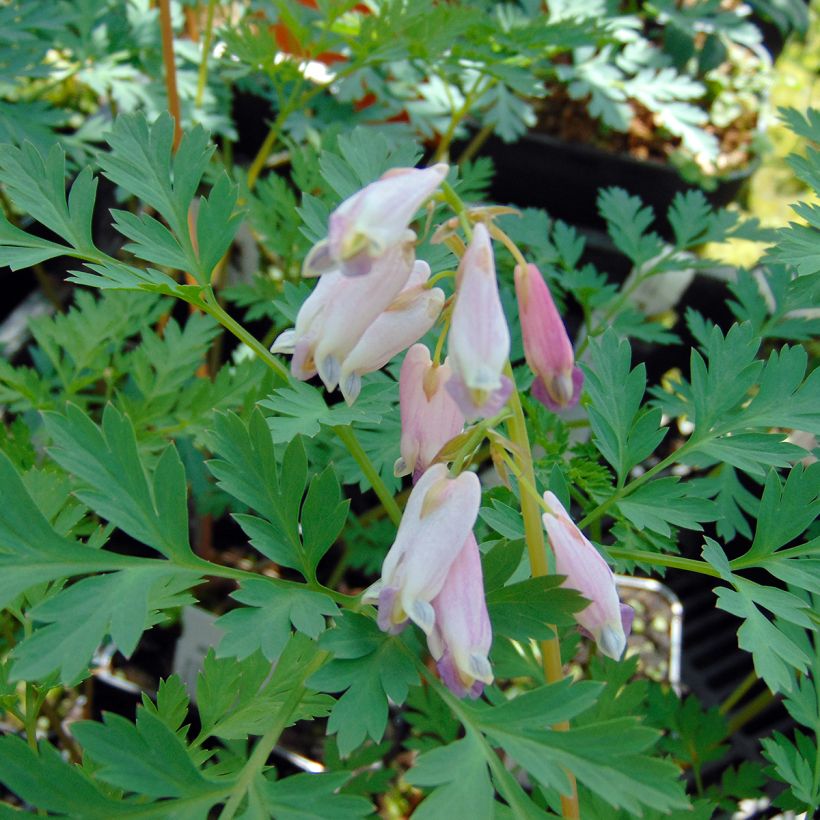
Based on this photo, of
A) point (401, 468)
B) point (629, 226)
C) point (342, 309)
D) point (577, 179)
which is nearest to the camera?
point (342, 309)

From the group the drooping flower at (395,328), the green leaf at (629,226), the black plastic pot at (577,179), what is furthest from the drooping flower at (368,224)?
the black plastic pot at (577,179)

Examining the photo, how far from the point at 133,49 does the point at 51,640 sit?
1.42 metres

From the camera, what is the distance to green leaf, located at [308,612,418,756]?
0.66 metres

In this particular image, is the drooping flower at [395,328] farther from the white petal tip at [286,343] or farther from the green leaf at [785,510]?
the green leaf at [785,510]

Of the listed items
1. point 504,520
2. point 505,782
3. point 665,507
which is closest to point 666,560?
point 665,507

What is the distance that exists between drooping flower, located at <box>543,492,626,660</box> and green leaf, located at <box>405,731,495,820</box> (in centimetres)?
15

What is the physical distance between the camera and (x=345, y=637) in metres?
0.69

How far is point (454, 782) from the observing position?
25.3 inches

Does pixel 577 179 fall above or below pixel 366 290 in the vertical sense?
below

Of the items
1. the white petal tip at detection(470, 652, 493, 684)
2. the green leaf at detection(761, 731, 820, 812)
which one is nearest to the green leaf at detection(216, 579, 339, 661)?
the white petal tip at detection(470, 652, 493, 684)

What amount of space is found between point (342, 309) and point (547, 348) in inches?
6.8

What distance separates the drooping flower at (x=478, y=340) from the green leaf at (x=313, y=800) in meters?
0.31

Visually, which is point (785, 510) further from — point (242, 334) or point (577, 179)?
point (577, 179)

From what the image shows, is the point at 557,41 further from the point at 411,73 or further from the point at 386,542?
the point at 386,542
